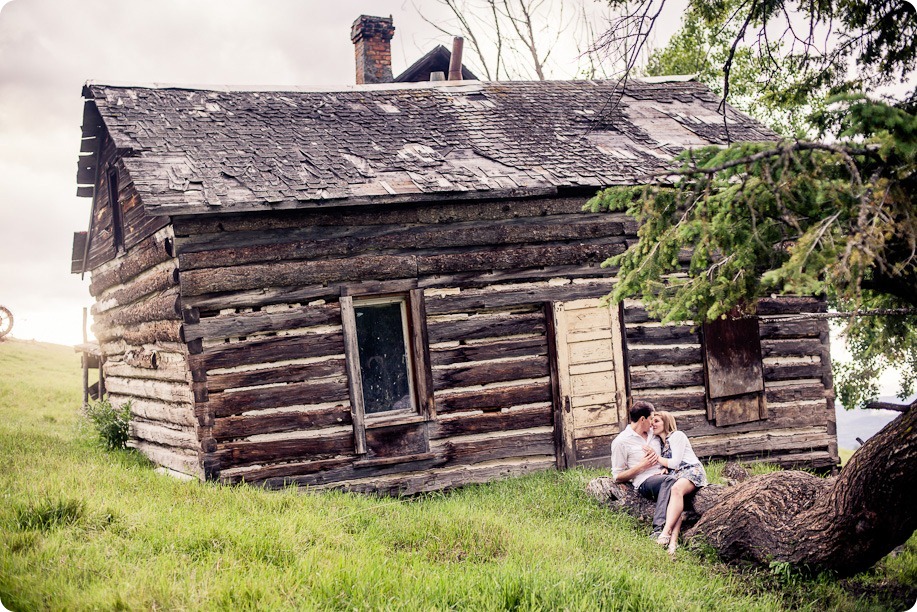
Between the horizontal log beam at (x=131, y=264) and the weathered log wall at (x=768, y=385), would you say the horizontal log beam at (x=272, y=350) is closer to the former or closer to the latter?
the horizontal log beam at (x=131, y=264)

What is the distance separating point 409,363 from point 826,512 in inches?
196

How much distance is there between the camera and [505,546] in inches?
229

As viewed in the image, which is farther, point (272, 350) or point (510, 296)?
point (510, 296)

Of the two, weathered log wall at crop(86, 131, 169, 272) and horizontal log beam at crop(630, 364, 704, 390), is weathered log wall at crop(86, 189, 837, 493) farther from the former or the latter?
weathered log wall at crop(86, 131, 169, 272)

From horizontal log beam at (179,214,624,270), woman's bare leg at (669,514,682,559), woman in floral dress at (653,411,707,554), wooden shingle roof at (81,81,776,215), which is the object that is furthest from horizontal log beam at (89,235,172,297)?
woman's bare leg at (669,514,682,559)

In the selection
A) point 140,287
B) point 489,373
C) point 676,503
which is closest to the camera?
point 676,503

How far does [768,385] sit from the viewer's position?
1057cm

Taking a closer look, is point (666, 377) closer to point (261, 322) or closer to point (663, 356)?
point (663, 356)

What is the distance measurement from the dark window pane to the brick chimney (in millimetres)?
7475

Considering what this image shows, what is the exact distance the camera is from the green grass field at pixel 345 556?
4535mm

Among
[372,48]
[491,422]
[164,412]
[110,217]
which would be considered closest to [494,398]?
[491,422]

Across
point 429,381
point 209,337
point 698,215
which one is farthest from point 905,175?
point 209,337

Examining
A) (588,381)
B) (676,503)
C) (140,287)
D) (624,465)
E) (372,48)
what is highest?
(372,48)

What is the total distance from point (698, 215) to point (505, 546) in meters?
2.92
